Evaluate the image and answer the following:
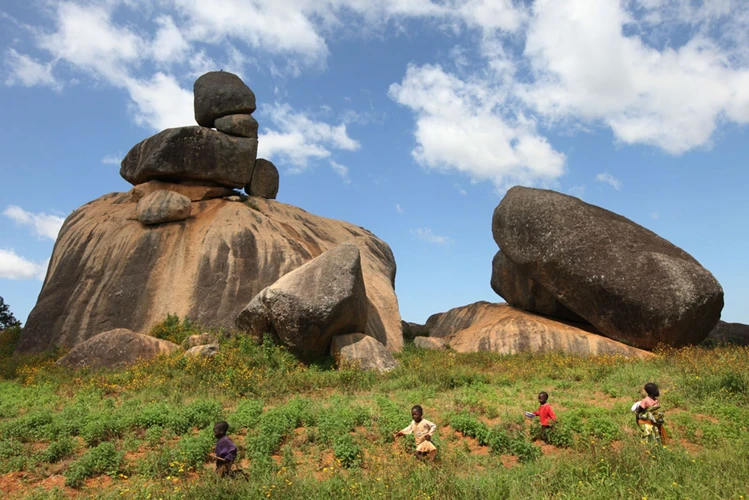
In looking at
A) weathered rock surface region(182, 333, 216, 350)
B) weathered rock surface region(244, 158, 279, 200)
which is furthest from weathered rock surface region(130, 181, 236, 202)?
weathered rock surface region(182, 333, 216, 350)

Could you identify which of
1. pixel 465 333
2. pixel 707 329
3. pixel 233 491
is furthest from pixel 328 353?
pixel 707 329

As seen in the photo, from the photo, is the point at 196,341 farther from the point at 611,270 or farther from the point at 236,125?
the point at 611,270

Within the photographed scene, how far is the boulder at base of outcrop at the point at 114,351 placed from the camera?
1631cm

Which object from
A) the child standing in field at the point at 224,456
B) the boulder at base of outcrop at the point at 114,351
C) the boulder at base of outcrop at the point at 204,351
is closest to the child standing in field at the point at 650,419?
the child standing in field at the point at 224,456

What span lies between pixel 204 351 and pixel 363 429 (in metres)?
7.19

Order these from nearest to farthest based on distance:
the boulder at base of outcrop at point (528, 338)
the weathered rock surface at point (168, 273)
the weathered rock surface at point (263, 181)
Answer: the boulder at base of outcrop at point (528, 338)
the weathered rock surface at point (168, 273)
the weathered rock surface at point (263, 181)

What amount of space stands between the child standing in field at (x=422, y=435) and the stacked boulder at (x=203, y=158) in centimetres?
1657

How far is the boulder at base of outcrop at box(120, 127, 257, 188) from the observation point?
2391cm

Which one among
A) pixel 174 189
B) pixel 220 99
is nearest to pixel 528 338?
pixel 174 189

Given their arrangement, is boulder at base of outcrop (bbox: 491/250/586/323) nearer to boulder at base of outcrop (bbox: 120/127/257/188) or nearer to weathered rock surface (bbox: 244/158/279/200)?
weathered rock surface (bbox: 244/158/279/200)

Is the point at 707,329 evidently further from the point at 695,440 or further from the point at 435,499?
the point at 435,499

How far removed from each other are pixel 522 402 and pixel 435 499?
6234 millimetres

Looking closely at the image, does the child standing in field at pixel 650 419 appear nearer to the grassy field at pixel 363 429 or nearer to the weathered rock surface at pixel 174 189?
the grassy field at pixel 363 429

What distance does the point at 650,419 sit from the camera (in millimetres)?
9227
